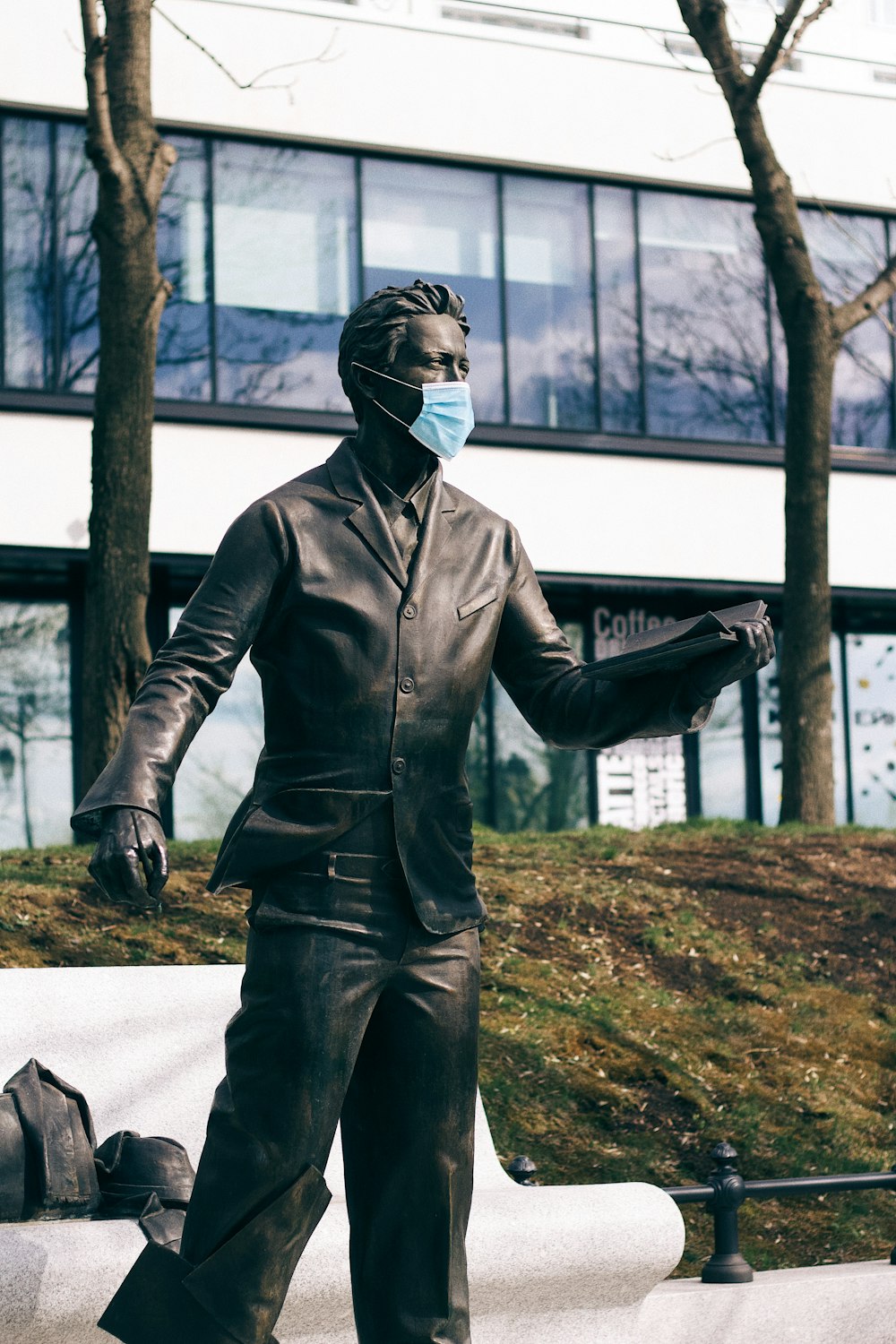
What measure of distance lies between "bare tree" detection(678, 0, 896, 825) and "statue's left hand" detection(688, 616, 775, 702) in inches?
395

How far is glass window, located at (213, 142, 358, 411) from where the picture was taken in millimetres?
18750

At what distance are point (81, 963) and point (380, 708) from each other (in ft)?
18.1

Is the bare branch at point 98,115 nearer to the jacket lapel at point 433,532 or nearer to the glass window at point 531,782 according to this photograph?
the jacket lapel at point 433,532

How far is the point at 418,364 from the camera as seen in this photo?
138 inches

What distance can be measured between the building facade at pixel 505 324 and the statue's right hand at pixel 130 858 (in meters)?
14.9

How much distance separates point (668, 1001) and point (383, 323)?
6217 mm

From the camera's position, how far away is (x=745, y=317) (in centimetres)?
2122

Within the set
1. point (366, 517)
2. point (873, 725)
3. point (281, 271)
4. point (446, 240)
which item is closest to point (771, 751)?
point (873, 725)

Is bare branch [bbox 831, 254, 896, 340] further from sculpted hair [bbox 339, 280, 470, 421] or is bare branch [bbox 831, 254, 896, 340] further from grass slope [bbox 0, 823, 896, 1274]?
sculpted hair [bbox 339, 280, 470, 421]

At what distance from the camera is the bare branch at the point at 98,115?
10758 mm

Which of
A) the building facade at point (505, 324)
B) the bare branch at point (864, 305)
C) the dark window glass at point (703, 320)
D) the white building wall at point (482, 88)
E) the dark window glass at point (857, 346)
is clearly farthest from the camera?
the dark window glass at point (857, 346)

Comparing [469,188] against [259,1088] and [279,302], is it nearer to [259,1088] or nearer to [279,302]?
[279,302]

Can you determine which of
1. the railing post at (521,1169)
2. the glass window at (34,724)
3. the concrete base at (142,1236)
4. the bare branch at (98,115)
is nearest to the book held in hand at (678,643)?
the concrete base at (142,1236)

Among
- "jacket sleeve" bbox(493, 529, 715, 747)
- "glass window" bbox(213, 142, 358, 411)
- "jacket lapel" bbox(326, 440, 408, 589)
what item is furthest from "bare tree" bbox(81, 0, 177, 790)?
"glass window" bbox(213, 142, 358, 411)
